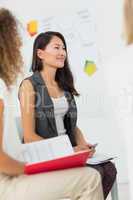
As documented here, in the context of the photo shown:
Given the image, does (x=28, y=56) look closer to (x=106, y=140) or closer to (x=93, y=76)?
(x=93, y=76)

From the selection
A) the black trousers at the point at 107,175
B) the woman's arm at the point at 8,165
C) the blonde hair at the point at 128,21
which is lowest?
the black trousers at the point at 107,175

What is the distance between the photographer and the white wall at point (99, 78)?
2.33m

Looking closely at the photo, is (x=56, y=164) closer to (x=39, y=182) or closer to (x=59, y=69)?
(x=39, y=182)

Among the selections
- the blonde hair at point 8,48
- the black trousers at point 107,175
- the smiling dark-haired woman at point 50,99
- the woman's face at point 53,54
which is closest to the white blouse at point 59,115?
the smiling dark-haired woman at point 50,99

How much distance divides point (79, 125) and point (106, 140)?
18 cm

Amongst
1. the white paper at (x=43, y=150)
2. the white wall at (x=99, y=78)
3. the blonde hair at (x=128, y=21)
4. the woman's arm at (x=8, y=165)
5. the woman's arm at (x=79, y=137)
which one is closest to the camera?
the blonde hair at (x=128, y=21)

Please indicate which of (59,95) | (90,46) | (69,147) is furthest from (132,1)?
(90,46)

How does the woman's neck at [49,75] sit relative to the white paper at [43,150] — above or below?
above

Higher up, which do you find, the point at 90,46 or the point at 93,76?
the point at 90,46

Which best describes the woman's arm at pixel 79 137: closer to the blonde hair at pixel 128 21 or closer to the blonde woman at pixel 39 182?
the blonde woman at pixel 39 182

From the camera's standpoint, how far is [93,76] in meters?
2.37

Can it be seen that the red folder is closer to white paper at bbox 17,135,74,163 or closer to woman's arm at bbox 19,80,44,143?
white paper at bbox 17,135,74,163

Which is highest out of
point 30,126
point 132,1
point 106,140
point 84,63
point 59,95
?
point 132,1

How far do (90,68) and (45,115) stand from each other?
436mm
